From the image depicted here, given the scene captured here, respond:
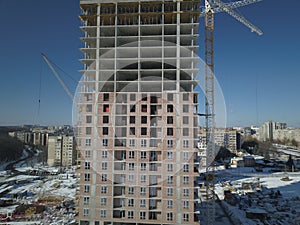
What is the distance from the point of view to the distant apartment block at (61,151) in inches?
1141

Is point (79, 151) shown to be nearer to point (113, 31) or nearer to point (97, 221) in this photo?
point (97, 221)

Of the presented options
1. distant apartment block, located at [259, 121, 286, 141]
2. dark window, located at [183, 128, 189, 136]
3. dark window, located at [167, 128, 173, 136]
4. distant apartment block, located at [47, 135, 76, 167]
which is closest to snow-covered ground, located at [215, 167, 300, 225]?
dark window, located at [183, 128, 189, 136]

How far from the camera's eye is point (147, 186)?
324 inches

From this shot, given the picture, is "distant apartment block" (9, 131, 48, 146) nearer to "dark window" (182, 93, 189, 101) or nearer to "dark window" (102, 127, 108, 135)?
"dark window" (102, 127, 108, 135)

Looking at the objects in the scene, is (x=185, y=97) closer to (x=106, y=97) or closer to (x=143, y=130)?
(x=143, y=130)

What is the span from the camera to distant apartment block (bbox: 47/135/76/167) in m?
29.0

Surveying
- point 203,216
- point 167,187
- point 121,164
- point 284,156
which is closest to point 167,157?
point 167,187

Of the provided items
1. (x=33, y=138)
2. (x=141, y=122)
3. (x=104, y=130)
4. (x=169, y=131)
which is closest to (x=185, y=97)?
(x=169, y=131)

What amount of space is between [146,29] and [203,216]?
10.00 m

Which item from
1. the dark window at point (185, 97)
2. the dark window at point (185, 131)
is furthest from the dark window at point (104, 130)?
the dark window at point (185, 97)

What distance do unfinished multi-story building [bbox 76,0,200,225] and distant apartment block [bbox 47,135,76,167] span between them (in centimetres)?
2200

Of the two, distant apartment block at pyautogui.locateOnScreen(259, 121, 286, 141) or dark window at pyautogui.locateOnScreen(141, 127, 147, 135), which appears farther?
distant apartment block at pyautogui.locateOnScreen(259, 121, 286, 141)

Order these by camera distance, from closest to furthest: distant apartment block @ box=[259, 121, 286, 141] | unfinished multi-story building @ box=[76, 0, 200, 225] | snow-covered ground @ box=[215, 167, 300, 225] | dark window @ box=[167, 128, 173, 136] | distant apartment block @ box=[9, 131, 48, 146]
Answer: unfinished multi-story building @ box=[76, 0, 200, 225]
dark window @ box=[167, 128, 173, 136]
snow-covered ground @ box=[215, 167, 300, 225]
distant apartment block @ box=[9, 131, 48, 146]
distant apartment block @ box=[259, 121, 286, 141]

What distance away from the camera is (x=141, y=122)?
27.6 ft
